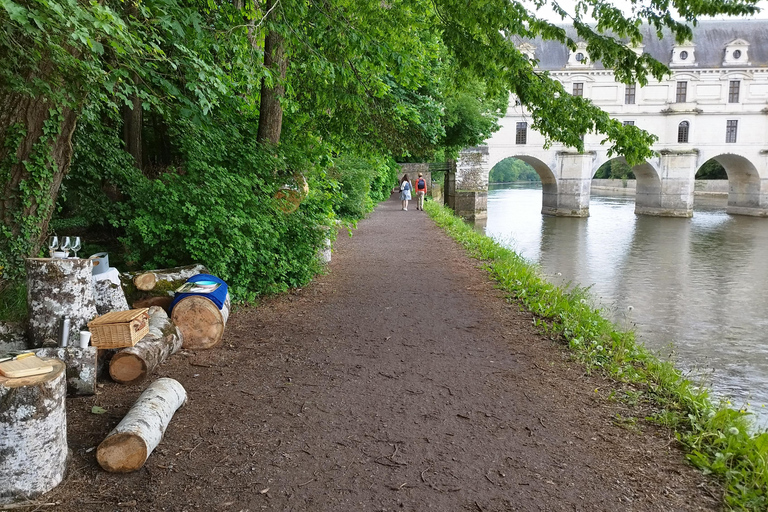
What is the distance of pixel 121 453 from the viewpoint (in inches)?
135

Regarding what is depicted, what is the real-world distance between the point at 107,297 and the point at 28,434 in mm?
2195

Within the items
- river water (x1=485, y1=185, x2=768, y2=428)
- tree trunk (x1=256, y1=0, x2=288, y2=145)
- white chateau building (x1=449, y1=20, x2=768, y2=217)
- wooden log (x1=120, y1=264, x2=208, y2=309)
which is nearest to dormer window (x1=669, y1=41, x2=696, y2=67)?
white chateau building (x1=449, y1=20, x2=768, y2=217)

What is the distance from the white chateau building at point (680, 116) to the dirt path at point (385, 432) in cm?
3636

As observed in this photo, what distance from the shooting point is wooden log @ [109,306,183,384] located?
4.61 metres

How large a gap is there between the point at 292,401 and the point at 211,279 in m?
2.05

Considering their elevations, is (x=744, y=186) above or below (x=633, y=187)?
above

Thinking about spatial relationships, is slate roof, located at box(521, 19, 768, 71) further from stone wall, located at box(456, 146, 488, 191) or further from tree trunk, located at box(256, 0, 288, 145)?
tree trunk, located at box(256, 0, 288, 145)

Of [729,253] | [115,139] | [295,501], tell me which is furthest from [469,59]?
[729,253]

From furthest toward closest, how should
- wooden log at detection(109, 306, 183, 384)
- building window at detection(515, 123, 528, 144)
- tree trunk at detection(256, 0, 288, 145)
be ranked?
building window at detection(515, 123, 528, 144)
tree trunk at detection(256, 0, 288, 145)
wooden log at detection(109, 306, 183, 384)

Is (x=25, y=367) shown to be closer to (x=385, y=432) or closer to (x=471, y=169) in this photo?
(x=385, y=432)

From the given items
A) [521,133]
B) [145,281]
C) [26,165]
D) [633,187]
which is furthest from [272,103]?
[633,187]

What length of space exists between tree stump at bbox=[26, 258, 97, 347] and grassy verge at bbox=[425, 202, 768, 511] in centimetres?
435

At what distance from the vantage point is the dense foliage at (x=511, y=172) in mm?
104188

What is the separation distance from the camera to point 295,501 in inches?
127
